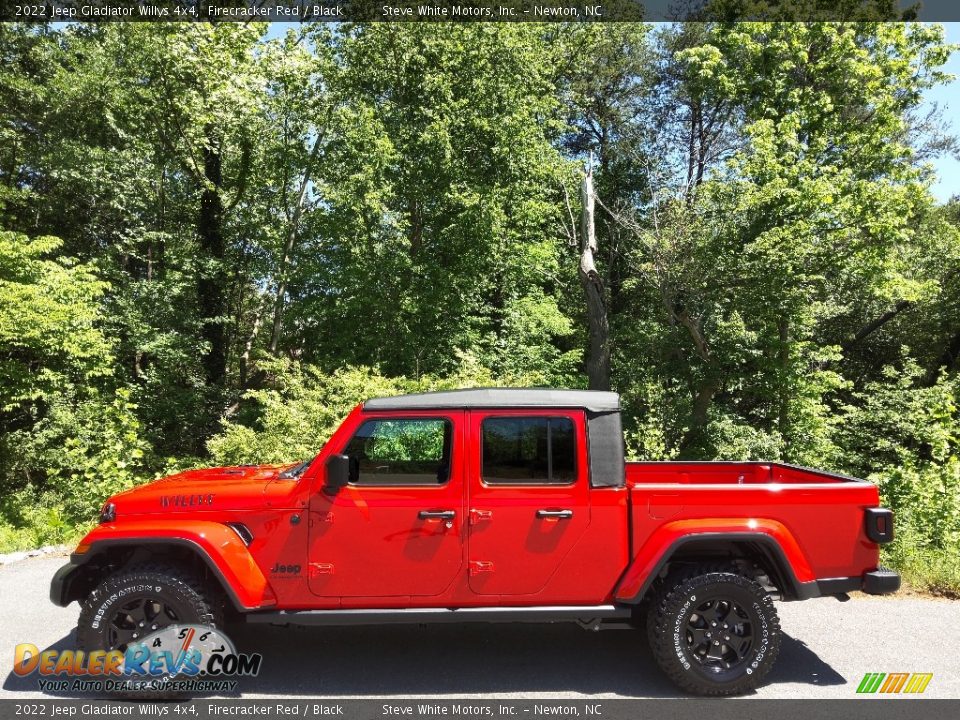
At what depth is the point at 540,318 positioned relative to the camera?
60.1ft

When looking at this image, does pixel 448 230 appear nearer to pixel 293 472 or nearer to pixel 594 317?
pixel 594 317

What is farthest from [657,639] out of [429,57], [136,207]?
[136,207]

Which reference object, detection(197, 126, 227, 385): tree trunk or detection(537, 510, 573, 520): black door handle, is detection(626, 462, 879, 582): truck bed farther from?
detection(197, 126, 227, 385): tree trunk

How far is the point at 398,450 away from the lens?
4.60 meters

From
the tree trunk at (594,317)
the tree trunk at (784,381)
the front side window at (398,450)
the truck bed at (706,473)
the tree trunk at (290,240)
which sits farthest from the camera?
the tree trunk at (290,240)

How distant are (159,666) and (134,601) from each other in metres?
0.42

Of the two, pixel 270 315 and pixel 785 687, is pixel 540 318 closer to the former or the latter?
pixel 270 315

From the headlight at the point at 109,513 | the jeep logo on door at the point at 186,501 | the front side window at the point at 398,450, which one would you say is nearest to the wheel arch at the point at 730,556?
the front side window at the point at 398,450

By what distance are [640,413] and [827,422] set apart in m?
4.15

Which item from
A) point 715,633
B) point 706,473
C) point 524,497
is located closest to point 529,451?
point 524,497

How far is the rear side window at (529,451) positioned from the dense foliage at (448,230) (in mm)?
9173

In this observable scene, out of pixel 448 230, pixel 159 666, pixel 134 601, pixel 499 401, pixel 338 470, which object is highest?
pixel 448 230

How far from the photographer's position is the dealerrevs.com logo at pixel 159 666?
4090 mm

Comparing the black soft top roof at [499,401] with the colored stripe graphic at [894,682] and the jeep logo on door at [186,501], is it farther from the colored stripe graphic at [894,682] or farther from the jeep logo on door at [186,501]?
the colored stripe graphic at [894,682]
